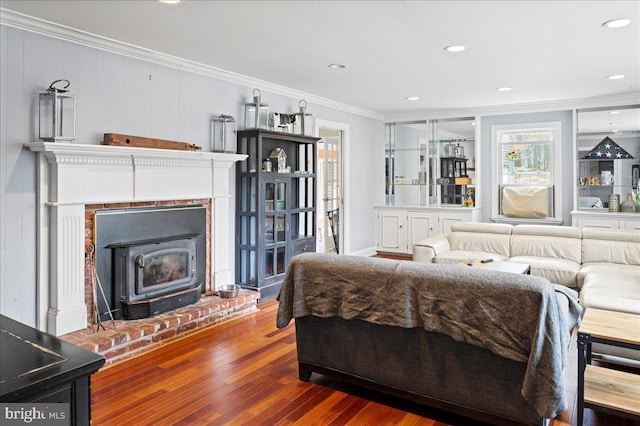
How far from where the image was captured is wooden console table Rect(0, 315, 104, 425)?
876 mm

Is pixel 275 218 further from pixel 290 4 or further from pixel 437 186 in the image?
pixel 437 186

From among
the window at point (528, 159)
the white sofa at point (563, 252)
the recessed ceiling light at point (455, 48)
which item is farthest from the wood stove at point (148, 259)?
the window at point (528, 159)

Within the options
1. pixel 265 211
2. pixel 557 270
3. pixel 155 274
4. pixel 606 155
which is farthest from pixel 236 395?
pixel 606 155

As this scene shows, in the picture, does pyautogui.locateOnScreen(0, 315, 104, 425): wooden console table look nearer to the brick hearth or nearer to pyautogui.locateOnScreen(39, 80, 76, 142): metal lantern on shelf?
the brick hearth

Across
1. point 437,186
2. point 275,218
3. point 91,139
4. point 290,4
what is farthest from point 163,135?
point 437,186

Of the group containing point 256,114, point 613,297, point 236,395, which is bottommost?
point 236,395

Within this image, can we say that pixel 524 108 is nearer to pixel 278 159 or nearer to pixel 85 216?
pixel 278 159

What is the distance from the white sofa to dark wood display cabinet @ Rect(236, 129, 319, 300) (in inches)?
62.9

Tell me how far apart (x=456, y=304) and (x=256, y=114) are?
335 centimetres

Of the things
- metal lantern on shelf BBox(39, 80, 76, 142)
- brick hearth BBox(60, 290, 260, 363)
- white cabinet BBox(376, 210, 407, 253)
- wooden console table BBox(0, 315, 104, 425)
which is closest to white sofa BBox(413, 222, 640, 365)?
white cabinet BBox(376, 210, 407, 253)

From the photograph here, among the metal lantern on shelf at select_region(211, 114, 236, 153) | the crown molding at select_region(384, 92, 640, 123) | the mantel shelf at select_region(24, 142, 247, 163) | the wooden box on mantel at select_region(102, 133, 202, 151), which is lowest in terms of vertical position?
the mantel shelf at select_region(24, 142, 247, 163)

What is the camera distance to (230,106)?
4.82 m

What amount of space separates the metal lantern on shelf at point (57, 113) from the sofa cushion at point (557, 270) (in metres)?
4.52

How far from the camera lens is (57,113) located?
10.9ft
